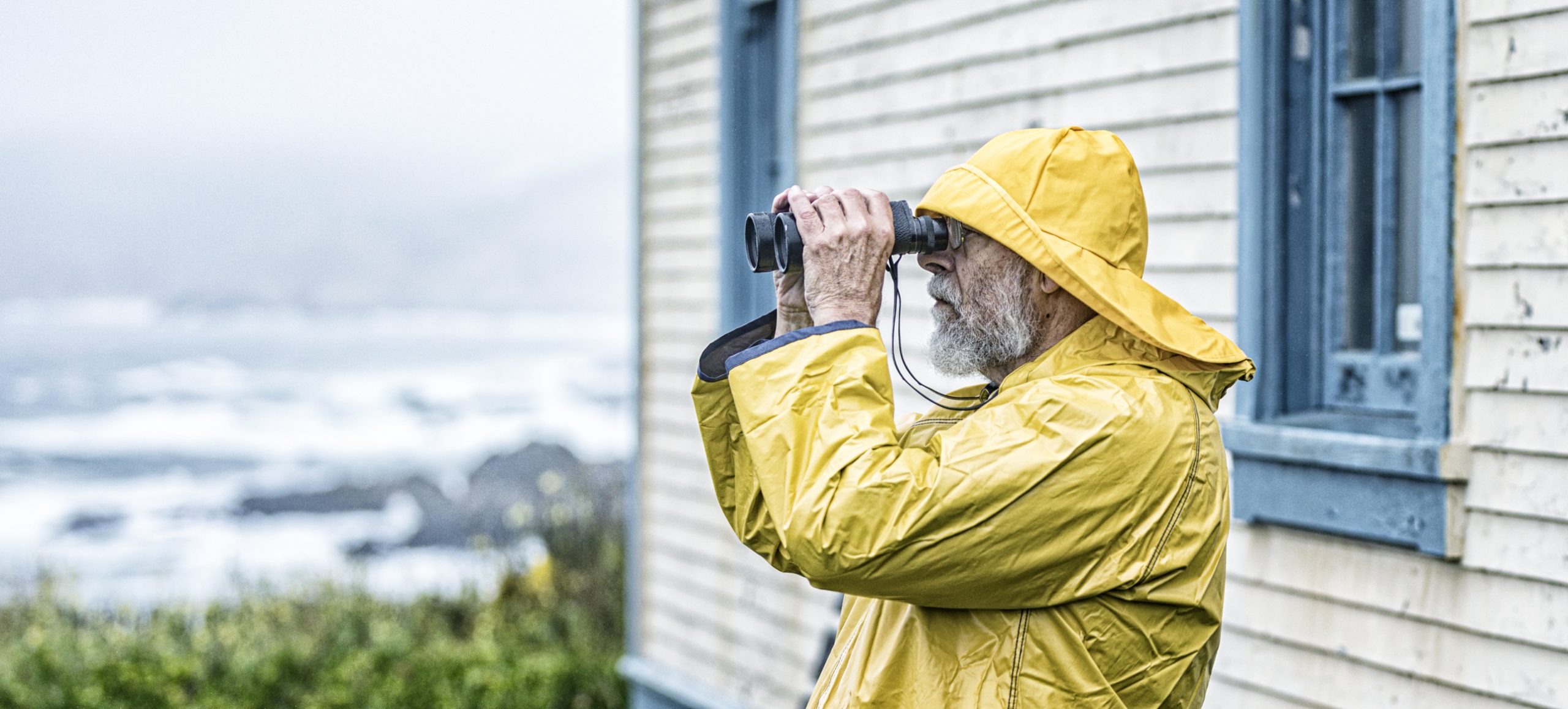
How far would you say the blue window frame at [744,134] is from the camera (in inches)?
237

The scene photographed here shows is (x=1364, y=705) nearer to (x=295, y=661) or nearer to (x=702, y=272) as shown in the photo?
(x=702, y=272)

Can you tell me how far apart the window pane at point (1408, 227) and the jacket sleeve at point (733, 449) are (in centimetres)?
194

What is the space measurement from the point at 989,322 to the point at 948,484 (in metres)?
0.41

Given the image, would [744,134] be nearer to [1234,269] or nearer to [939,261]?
[1234,269]

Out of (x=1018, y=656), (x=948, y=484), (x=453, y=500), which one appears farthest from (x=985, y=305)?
(x=453, y=500)

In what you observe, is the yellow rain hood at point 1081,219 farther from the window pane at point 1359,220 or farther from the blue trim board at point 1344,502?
the window pane at point 1359,220

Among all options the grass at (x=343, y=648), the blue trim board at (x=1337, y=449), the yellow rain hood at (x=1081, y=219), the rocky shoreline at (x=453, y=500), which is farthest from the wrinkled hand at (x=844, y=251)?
the rocky shoreline at (x=453, y=500)

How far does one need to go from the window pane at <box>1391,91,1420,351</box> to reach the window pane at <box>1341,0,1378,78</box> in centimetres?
15

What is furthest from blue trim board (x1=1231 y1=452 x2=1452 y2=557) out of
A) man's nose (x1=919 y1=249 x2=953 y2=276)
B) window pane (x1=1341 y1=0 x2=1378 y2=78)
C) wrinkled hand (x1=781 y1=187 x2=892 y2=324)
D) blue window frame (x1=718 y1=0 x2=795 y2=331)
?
blue window frame (x1=718 y1=0 x2=795 y2=331)

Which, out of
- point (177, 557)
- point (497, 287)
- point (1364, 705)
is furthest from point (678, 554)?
point (497, 287)

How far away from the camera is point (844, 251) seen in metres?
1.89

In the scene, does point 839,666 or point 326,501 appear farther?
point 326,501

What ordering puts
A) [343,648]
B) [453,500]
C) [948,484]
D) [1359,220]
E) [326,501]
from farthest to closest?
[326,501]
[453,500]
[343,648]
[1359,220]
[948,484]

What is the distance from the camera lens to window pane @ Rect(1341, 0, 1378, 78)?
331 centimetres
